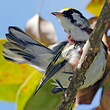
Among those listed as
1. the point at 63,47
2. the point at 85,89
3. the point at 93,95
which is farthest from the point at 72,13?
the point at 93,95

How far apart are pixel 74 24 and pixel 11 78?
1.75 ft

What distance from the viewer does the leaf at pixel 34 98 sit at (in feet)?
4.08

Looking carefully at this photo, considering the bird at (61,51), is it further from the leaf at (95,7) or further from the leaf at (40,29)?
the leaf at (95,7)

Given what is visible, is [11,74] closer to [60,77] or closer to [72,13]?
[60,77]

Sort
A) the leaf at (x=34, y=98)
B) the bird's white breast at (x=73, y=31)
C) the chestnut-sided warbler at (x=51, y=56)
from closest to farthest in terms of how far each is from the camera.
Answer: the leaf at (x=34, y=98) → the chestnut-sided warbler at (x=51, y=56) → the bird's white breast at (x=73, y=31)

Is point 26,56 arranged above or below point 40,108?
above

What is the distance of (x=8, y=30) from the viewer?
5.16 feet

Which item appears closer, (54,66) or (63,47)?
(54,66)

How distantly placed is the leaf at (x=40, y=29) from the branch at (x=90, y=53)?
678mm

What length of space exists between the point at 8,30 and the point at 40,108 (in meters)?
0.47

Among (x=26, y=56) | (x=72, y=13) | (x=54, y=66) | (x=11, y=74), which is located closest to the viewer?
(x=11, y=74)

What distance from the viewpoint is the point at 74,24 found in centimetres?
171

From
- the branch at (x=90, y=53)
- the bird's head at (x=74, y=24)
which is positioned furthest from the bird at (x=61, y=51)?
the branch at (x=90, y=53)

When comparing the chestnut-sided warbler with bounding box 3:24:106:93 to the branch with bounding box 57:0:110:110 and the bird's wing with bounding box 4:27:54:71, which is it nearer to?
the bird's wing with bounding box 4:27:54:71
